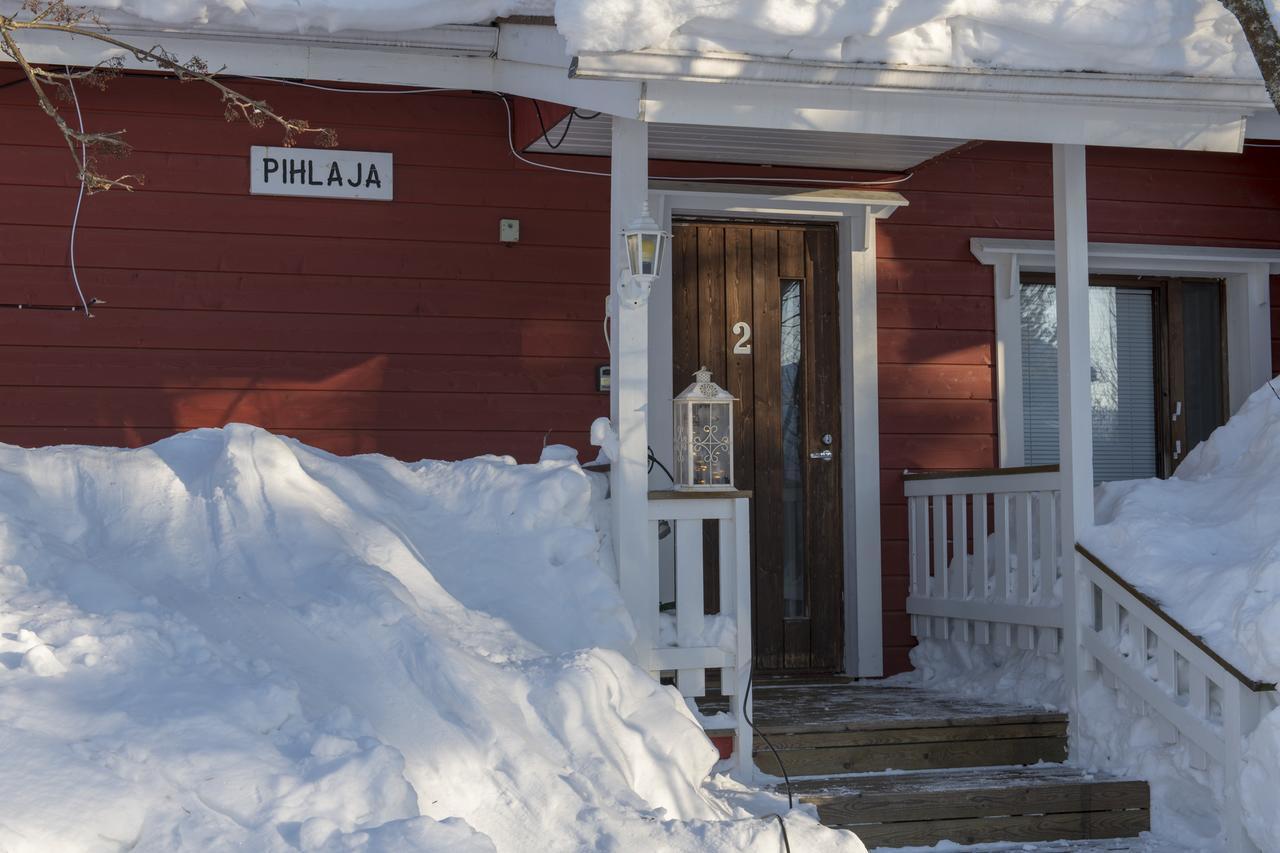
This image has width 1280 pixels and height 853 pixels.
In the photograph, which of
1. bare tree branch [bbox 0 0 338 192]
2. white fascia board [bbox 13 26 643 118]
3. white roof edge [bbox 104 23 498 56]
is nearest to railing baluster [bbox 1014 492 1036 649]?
white fascia board [bbox 13 26 643 118]

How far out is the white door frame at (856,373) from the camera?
6.54m

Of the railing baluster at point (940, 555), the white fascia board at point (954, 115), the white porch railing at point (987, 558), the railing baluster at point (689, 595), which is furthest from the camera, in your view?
the railing baluster at point (940, 555)

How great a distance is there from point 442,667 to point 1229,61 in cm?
368

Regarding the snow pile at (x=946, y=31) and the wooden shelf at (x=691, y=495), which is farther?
the wooden shelf at (x=691, y=495)

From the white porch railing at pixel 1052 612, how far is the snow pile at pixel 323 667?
1.56 metres

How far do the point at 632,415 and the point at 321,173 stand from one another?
2059 millimetres

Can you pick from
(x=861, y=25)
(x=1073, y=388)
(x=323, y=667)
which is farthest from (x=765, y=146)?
(x=323, y=667)

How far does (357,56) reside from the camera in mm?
5539

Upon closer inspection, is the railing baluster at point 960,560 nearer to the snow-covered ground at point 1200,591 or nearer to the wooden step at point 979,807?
the snow-covered ground at point 1200,591

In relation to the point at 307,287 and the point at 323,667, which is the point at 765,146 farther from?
the point at 323,667

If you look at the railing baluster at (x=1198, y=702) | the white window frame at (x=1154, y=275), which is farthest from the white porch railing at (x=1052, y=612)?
the white window frame at (x=1154, y=275)

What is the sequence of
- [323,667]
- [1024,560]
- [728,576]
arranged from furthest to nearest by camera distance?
[1024,560], [728,576], [323,667]

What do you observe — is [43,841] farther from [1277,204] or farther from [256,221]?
[1277,204]

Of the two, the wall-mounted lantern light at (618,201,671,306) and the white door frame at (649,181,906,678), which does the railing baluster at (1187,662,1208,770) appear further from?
the wall-mounted lantern light at (618,201,671,306)
